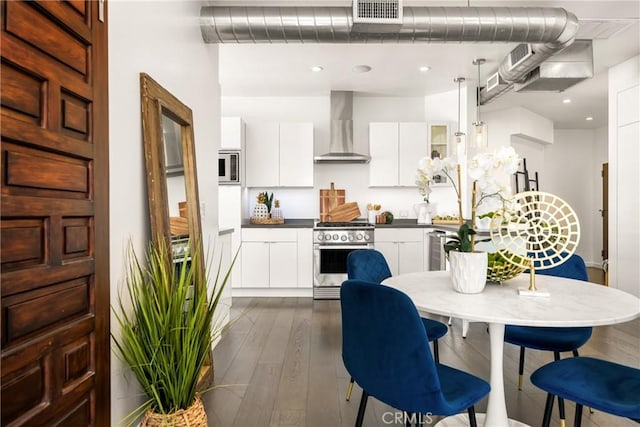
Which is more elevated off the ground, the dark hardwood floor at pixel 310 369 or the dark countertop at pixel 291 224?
the dark countertop at pixel 291 224

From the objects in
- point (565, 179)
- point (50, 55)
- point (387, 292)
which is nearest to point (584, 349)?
point (387, 292)

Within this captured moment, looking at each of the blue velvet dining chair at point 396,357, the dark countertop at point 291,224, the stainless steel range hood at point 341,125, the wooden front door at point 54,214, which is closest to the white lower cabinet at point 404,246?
the dark countertop at point 291,224

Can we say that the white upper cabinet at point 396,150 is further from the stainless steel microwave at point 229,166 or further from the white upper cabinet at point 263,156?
the stainless steel microwave at point 229,166

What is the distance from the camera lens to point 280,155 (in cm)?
525

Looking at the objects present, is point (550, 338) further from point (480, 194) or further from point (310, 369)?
point (310, 369)

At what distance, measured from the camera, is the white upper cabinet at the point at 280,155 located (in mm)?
5230

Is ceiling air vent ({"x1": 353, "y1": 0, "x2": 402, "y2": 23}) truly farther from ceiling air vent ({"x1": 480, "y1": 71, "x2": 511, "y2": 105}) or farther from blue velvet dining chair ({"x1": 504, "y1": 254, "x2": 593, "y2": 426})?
blue velvet dining chair ({"x1": 504, "y1": 254, "x2": 593, "y2": 426})

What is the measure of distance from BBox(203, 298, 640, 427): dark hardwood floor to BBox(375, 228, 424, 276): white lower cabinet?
3.87 ft

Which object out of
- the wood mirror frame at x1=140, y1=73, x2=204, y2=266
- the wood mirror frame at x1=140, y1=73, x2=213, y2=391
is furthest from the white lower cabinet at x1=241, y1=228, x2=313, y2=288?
the wood mirror frame at x1=140, y1=73, x2=204, y2=266

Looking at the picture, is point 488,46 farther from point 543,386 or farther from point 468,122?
point 543,386

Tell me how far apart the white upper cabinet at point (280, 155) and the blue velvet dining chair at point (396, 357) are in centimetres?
385

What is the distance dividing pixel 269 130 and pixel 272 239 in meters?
1.49

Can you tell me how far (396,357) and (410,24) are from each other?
7.84 feet

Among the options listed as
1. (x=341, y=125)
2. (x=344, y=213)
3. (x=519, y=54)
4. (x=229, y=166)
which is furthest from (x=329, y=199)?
(x=519, y=54)
